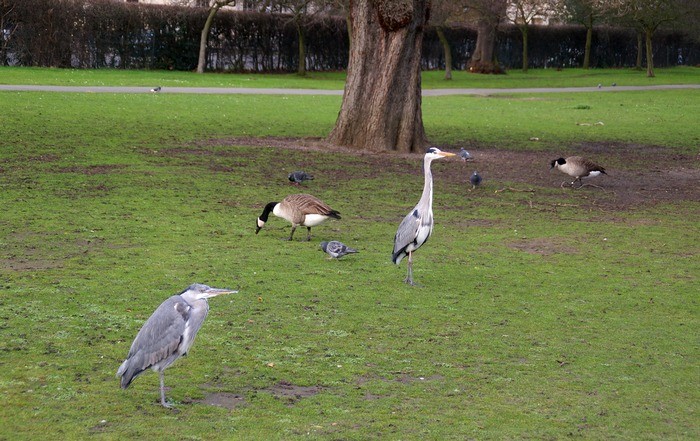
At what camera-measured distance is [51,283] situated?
1016cm

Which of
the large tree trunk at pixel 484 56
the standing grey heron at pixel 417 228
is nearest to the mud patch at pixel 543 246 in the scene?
the standing grey heron at pixel 417 228

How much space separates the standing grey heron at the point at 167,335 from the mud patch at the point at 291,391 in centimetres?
84

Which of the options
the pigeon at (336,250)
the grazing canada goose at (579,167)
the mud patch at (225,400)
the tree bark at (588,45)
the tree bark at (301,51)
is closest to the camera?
the mud patch at (225,400)

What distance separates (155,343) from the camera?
676cm

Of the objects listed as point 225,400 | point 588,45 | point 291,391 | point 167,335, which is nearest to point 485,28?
point 588,45

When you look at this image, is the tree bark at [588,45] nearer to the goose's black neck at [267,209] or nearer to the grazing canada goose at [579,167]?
the grazing canada goose at [579,167]

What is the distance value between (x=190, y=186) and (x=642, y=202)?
814 cm

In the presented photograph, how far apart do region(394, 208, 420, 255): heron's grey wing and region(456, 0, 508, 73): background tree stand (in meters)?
47.8

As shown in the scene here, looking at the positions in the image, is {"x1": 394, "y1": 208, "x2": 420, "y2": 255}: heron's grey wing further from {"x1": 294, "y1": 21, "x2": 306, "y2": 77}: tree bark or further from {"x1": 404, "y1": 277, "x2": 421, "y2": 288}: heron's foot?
{"x1": 294, "y1": 21, "x2": 306, "y2": 77}: tree bark

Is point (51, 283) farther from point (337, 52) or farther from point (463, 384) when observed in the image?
point (337, 52)

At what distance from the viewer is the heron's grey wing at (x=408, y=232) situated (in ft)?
34.0

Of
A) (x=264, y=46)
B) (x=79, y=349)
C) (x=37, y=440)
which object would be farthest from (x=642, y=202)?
(x=264, y=46)

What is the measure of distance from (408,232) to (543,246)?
3.52 metres

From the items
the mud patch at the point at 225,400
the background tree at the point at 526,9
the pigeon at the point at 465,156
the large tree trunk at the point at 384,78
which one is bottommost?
the mud patch at the point at 225,400
